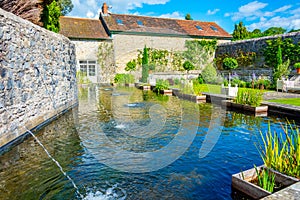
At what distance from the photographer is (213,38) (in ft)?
88.6

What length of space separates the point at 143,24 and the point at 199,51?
6245 millimetres

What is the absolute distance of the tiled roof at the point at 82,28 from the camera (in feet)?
72.4

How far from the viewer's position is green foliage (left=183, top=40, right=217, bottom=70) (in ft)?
83.1

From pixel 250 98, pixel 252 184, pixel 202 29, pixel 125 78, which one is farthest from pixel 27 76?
pixel 202 29

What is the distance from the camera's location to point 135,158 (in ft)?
14.3

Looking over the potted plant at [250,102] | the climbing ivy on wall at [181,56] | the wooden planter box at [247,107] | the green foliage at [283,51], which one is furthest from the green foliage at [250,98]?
the climbing ivy on wall at [181,56]

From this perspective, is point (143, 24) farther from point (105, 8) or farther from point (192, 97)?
point (192, 97)

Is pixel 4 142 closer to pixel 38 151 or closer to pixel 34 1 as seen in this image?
pixel 38 151

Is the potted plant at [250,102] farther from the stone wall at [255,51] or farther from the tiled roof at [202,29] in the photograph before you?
the tiled roof at [202,29]

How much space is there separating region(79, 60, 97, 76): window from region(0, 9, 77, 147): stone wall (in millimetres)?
13945

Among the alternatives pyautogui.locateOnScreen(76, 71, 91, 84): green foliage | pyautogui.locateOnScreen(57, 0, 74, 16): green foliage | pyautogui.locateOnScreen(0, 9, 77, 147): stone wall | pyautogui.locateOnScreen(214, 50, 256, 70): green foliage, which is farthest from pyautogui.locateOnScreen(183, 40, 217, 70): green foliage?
pyautogui.locateOnScreen(0, 9, 77, 147): stone wall

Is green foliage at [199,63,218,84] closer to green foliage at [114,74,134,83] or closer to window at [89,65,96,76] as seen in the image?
green foliage at [114,74,134,83]

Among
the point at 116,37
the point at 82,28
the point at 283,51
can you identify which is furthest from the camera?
the point at 116,37

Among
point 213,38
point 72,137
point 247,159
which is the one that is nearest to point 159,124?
point 72,137
